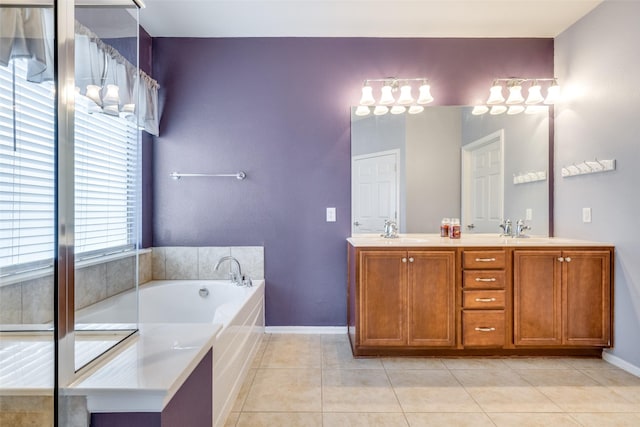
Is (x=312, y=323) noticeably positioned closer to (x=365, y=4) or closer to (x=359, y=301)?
(x=359, y=301)

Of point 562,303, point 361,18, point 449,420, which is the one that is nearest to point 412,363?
point 449,420

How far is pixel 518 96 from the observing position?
295cm

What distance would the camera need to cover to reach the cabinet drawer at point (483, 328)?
96.4 inches

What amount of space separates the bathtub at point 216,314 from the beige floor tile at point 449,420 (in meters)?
0.97

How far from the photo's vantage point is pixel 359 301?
2.46 meters

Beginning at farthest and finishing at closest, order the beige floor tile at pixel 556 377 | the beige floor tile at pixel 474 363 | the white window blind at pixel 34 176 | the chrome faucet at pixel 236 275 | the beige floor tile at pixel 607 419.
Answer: the chrome faucet at pixel 236 275 < the beige floor tile at pixel 474 363 < the beige floor tile at pixel 556 377 < the beige floor tile at pixel 607 419 < the white window blind at pixel 34 176

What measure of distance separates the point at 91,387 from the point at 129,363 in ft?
0.43

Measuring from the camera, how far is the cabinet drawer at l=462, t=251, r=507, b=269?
246cm

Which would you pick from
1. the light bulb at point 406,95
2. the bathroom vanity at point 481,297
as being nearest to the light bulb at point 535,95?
the light bulb at point 406,95

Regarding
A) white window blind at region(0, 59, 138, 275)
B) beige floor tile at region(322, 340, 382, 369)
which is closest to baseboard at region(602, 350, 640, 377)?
beige floor tile at region(322, 340, 382, 369)

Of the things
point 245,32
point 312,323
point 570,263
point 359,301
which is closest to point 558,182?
point 570,263

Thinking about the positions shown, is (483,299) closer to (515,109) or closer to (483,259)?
(483,259)

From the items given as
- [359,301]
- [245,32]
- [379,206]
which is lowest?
[359,301]

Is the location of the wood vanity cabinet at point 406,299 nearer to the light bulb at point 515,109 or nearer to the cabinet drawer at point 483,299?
the cabinet drawer at point 483,299
